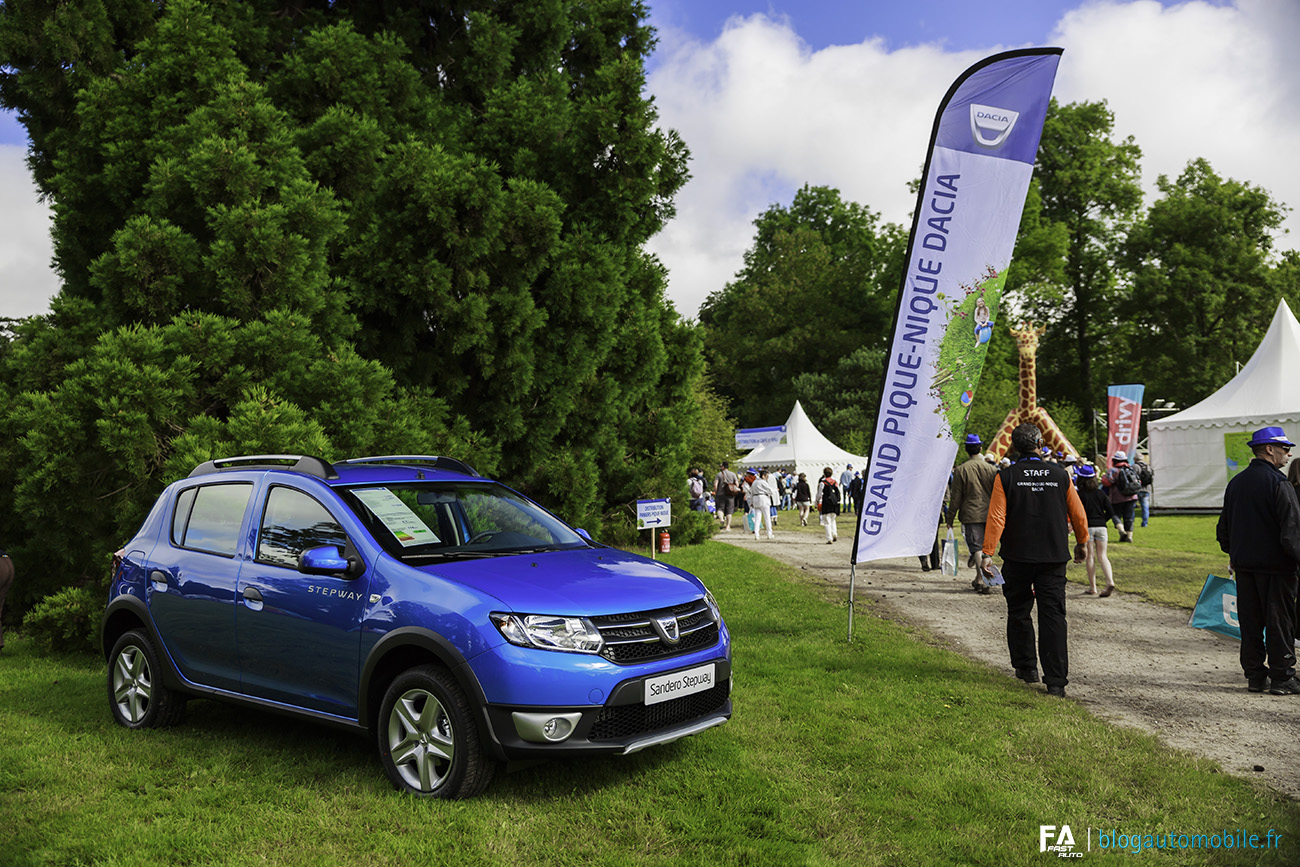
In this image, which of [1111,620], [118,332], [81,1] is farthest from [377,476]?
[1111,620]

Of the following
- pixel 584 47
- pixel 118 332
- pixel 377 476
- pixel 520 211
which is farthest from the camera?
pixel 584 47

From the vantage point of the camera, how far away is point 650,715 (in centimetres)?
479

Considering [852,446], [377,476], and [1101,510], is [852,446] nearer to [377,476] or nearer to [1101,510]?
[1101,510]

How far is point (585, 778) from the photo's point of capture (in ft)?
17.0

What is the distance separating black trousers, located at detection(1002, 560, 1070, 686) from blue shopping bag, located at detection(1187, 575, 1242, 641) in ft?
7.47

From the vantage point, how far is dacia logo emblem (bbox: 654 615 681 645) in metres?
4.88

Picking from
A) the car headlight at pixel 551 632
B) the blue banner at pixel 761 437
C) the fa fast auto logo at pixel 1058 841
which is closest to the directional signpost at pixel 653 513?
the car headlight at pixel 551 632

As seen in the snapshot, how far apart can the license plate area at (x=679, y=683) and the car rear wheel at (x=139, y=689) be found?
142 inches

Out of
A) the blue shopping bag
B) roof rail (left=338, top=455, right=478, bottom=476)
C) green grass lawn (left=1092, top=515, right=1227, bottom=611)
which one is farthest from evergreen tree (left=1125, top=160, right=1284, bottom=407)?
Result: roof rail (left=338, top=455, right=478, bottom=476)

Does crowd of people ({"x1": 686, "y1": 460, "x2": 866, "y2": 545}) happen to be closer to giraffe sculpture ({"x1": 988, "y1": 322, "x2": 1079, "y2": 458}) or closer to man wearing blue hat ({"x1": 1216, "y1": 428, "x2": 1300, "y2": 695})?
giraffe sculpture ({"x1": 988, "y1": 322, "x2": 1079, "y2": 458})

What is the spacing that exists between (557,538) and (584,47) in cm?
1289

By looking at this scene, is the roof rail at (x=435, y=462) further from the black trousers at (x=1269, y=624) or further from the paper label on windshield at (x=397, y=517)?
the black trousers at (x=1269, y=624)

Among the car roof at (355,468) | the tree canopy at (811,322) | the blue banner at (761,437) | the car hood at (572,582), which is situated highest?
the tree canopy at (811,322)

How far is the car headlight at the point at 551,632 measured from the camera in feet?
15.0
